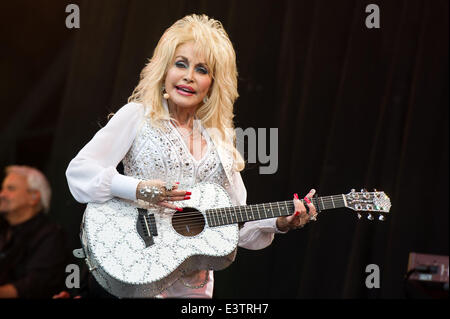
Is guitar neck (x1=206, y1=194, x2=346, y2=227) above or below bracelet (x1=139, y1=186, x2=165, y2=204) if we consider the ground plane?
below

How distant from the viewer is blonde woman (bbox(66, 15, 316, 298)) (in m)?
2.63

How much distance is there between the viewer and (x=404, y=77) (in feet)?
13.2

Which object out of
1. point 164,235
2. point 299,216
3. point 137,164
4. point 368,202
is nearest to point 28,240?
point 137,164

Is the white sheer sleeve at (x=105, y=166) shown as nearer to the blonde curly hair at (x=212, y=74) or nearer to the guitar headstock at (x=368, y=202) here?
the blonde curly hair at (x=212, y=74)

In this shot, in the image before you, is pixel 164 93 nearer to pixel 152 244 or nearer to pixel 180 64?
pixel 180 64

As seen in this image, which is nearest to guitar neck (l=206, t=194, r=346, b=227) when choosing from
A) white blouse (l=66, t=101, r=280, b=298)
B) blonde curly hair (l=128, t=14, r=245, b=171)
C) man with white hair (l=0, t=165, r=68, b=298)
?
white blouse (l=66, t=101, r=280, b=298)

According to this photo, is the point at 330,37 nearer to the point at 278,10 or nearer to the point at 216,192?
the point at 278,10

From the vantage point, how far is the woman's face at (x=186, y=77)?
279 centimetres

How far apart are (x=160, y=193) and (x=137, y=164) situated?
0.23 m

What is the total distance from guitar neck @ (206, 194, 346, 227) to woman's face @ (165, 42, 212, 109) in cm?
49

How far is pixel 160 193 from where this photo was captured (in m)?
2.60

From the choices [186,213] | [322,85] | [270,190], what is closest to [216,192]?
[186,213]

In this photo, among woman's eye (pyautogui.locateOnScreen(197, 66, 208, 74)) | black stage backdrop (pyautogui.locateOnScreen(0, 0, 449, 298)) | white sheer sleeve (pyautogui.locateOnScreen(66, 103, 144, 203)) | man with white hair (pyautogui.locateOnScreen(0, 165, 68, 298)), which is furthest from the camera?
man with white hair (pyautogui.locateOnScreen(0, 165, 68, 298))

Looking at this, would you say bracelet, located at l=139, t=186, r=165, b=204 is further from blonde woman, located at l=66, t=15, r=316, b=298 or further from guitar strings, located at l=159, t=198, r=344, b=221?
guitar strings, located at l=159, t=198, r=344, b=221
